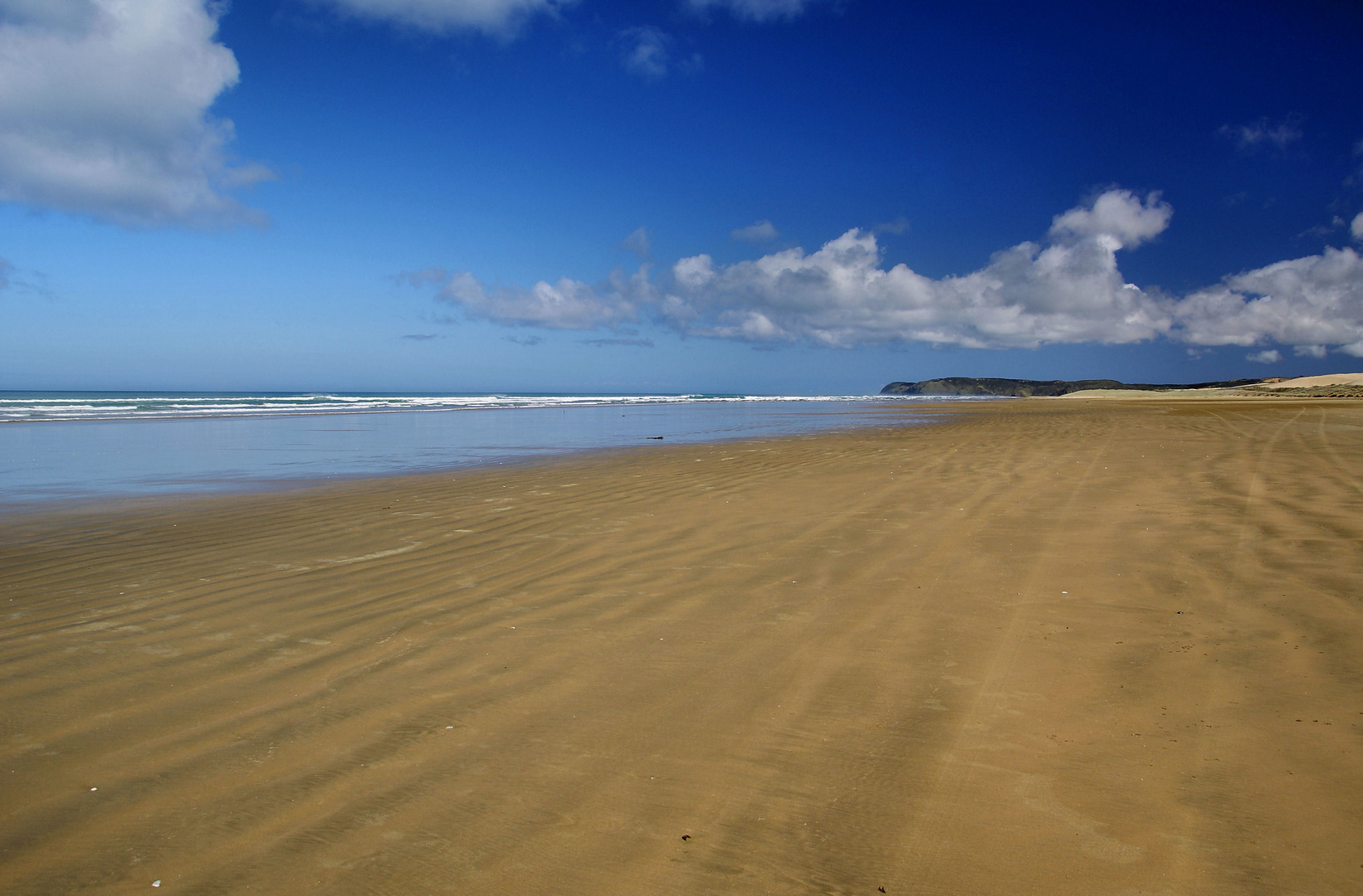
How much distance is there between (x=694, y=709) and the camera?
9.70ft

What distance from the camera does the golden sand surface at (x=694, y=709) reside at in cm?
206

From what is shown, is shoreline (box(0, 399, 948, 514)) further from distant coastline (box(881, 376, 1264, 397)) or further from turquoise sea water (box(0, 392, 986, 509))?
distant coastline (box(881, 376, 1264, 397))

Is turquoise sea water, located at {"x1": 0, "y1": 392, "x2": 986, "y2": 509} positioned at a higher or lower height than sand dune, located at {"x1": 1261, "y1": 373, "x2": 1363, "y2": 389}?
lower

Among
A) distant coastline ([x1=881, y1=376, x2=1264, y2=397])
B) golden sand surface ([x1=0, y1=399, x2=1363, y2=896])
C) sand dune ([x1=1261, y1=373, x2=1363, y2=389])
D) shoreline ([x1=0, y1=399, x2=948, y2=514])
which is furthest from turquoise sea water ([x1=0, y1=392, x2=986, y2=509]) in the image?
distant coastline ([x1=881, y1=376, x2=1264, y2=397])

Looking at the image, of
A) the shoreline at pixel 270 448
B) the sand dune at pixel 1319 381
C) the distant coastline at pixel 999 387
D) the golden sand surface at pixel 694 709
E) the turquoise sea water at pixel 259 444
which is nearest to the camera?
the golden sand surface at pixel 694 709

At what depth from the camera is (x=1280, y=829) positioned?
2100mm

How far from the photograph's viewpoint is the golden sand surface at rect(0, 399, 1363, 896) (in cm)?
206

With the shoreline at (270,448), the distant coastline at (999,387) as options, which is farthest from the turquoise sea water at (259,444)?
the distant coastline at (999,387)

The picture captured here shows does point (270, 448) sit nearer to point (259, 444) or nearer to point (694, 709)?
point (259, 444)

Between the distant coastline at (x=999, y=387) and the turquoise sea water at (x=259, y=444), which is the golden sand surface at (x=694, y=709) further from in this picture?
the distant coastline at (x=999, y=387)

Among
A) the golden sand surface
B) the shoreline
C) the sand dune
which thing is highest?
the sand dune

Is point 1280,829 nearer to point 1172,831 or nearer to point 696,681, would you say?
point 1172,831

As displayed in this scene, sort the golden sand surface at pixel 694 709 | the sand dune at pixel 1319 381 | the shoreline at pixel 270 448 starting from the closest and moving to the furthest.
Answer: the golden sand surface at pixel 694 709, the shoreline at pixel 270 448, the sand dune at pixel 1319 381

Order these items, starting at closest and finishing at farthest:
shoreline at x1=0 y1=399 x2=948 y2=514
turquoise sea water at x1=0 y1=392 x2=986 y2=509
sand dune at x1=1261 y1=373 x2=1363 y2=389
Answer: shoreline at x1=0 y1=399 x2=948 y2=514 < turquoise sea water at x1=0 y1=392 x2=986 y2=509 < sand dune at x1=1261 y1=373 x2=1363 y2=389
